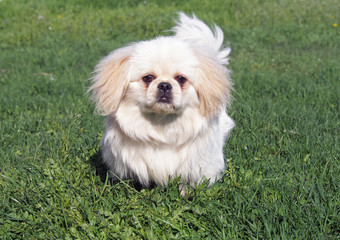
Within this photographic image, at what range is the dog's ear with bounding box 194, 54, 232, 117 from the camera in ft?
8.02

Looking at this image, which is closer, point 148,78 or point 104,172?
point 148,78

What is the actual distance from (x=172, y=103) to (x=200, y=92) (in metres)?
0.21

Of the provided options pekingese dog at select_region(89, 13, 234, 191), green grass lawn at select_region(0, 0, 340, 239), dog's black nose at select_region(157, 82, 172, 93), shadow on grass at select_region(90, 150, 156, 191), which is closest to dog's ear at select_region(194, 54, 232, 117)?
pekingese dog at select_region(89, 13, 234, 191)

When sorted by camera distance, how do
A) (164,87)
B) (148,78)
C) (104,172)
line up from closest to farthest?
(164,87)
(148,78)
(104,172)

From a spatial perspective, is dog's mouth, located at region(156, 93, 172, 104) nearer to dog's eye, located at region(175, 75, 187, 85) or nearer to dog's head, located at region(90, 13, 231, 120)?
dog's head, located at region(90, 13, 231, 120)

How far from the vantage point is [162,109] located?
7.70ft

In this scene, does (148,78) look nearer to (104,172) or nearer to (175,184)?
(175,184)

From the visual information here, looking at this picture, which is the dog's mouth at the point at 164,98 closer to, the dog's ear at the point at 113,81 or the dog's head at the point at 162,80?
the dog's head at the point at 162,80

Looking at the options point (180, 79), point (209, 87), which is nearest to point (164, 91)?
point (180, 79)

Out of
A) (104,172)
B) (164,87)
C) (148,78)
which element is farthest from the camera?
(104,172)

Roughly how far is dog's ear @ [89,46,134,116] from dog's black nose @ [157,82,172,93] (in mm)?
228

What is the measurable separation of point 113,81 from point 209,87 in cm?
54

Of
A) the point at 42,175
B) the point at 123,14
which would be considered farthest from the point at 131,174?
the point at 123,14

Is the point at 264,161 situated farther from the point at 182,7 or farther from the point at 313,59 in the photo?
the point at 182,7
